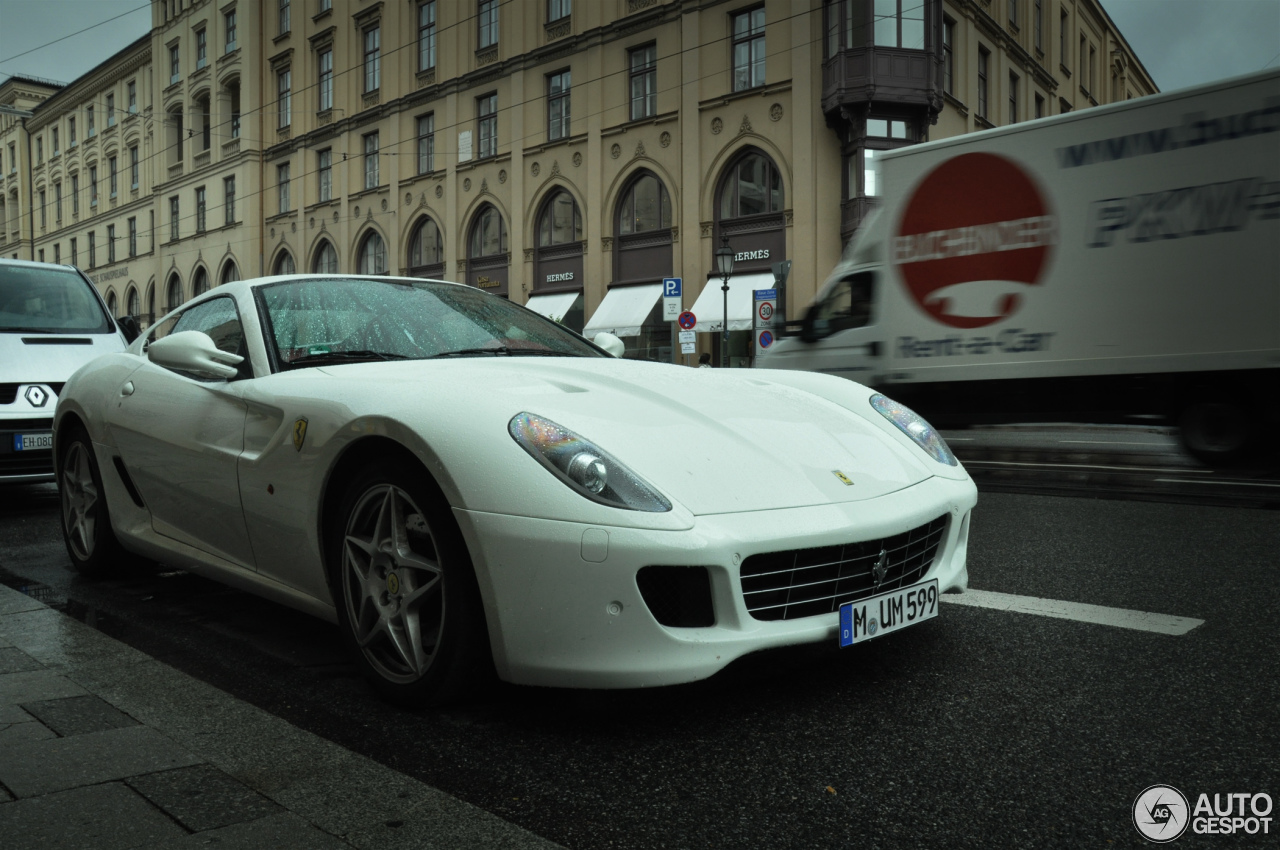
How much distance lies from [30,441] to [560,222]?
24.1 meters

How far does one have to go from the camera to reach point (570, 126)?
98.0 feet

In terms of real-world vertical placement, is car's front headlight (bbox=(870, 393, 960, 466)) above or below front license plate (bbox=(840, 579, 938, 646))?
above

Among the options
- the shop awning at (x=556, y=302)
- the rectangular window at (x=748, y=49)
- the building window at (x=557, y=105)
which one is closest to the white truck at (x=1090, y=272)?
the rectangular window at (x=748, y=49)

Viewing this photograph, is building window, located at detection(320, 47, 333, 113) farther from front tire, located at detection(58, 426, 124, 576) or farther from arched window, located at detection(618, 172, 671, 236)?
front tire, located at detection(58, 426, 124, 576)

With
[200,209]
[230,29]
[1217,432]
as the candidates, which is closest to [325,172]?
[230,29]

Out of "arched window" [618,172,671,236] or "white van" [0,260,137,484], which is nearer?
"white van" [0,260,137,484]

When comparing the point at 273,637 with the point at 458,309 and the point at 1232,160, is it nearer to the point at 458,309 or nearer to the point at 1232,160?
the point at 458,309

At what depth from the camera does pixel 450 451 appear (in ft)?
8.77

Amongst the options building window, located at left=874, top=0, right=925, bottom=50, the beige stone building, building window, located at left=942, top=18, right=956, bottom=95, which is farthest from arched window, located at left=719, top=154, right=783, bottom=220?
building window, located at left=942, top=18, right=956, bottom=95

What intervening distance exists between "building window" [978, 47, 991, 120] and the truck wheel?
20523mm

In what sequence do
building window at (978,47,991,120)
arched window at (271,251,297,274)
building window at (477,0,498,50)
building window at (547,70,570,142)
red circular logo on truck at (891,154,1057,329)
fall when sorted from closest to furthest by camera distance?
1. red circular logo on truck at (891,154,1057,329)
2. building window at (978,47,991,120)
3. building window at (547,70,570,142)
4. building window at (477,0,498,50)
5. arched window at (271,251,297,274)

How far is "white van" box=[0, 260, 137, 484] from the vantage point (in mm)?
6867

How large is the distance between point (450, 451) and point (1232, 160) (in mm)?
8133

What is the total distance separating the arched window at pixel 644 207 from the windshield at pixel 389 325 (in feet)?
78.0
